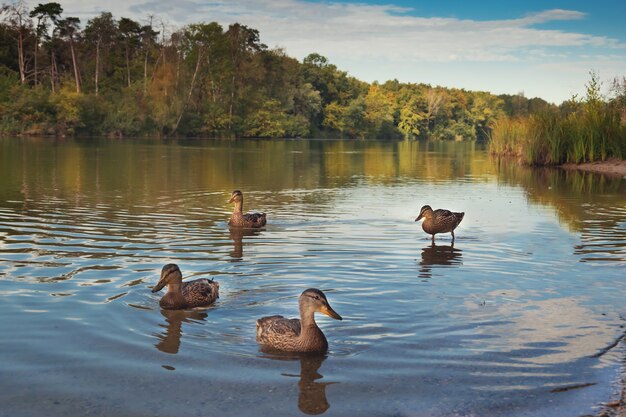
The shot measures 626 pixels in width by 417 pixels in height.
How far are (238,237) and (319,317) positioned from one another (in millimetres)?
6109

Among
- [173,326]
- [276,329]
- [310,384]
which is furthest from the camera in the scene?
[173,326]

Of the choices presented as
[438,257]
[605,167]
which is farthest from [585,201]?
[605,167]

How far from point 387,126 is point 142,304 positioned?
421ft

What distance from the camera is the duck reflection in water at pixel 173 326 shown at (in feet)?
24.9

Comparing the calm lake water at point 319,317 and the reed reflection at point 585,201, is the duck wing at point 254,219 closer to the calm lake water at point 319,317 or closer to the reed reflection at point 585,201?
the calm lake water at point 319,317

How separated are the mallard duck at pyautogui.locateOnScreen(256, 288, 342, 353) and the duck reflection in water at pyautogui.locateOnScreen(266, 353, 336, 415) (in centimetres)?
9

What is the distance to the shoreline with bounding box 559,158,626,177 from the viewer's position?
3379 cm

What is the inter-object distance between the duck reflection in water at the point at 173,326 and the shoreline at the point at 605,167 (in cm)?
2837

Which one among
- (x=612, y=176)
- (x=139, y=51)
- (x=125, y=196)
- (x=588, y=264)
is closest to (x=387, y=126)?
(x=139, y=51)

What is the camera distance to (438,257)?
12766mm

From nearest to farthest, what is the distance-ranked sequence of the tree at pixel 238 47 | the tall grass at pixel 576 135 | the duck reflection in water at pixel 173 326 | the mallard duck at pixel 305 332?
the mallard duck at pixel 305 332 < the duck reflection in water at pixel 173 326 < the tall grass at pixel 576 135 < the tree at pixel 238 47

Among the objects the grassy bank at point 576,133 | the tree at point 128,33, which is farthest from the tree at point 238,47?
the grassy bank at point 576,133

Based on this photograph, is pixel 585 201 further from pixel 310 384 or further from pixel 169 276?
pixel 310 384

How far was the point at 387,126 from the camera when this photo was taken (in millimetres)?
135375
